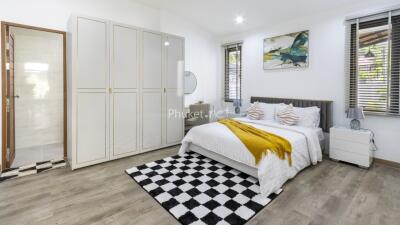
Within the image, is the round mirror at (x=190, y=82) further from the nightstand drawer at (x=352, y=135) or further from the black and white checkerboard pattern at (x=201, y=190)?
the nightstand drawer at (x=352, y=135)

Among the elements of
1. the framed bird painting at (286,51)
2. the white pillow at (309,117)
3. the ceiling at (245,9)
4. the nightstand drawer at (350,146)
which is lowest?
the nightstand drawer at (350,146)

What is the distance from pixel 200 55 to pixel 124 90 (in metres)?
2.65

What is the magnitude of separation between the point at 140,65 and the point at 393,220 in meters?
3.80

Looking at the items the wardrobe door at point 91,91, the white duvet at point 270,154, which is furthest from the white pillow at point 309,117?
the wardrobe door at point 91,91

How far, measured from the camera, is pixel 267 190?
2.35 meters

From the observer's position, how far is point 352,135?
126 inches

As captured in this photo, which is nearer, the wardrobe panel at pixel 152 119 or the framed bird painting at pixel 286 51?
the wardrobe panel at pixel 152 119

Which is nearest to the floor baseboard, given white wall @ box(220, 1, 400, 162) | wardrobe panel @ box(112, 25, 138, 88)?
white wall @ box(220, 1, 400, 162)

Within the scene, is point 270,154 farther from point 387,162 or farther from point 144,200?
point 387,162

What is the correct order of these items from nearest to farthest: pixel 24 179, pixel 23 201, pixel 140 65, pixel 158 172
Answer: pixel 23 201 < pixel 24 179 < pixel 158 172 < pixel 140 65

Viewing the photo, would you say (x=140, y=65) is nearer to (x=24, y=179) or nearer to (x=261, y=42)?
(x=24, y=179)

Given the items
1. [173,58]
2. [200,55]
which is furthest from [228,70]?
[173,58]

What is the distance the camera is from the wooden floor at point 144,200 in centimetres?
196

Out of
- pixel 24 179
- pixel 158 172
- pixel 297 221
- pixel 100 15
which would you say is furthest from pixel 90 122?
pixel 297 221
